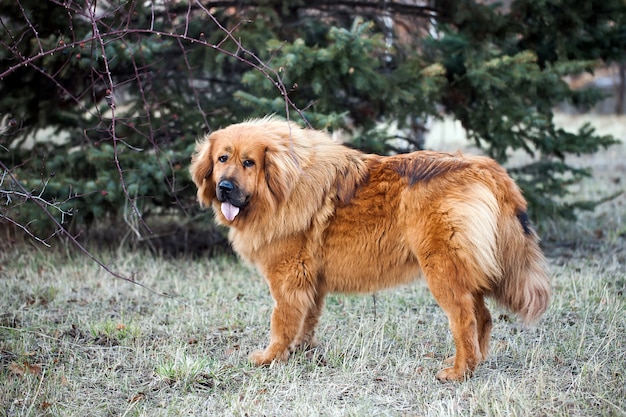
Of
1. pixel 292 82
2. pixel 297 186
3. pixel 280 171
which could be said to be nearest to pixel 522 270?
pixel 297 186

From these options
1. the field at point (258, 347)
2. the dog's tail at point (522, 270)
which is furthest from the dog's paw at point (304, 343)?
the dog's tail at point (522, 270)

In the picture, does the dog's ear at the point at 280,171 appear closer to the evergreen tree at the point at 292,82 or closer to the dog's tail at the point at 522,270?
the dog's tail at the point at 522,270

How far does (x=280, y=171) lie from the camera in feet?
15.4

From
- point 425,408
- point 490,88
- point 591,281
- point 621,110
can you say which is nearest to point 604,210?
point 490,88

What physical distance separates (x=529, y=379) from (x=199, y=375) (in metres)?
2.10

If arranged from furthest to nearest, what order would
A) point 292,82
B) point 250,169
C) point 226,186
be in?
point 292,82, point 250,169, point 226,186

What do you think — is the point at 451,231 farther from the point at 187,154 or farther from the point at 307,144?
the point at 187,154

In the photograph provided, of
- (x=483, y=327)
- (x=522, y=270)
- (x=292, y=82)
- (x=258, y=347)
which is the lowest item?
(x=258, y=347)

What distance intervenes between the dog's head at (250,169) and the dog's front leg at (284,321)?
A: 0.63m

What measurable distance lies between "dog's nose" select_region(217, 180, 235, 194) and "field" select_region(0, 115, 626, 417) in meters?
1.16

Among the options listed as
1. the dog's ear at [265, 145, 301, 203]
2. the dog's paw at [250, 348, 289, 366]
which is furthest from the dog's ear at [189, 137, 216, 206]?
the dog's paw at [250, 348, 289, 366]

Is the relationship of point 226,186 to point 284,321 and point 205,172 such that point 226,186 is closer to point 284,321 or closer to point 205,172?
point 205,172

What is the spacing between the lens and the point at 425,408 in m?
3.90

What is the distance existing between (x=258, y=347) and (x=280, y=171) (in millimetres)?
1408
